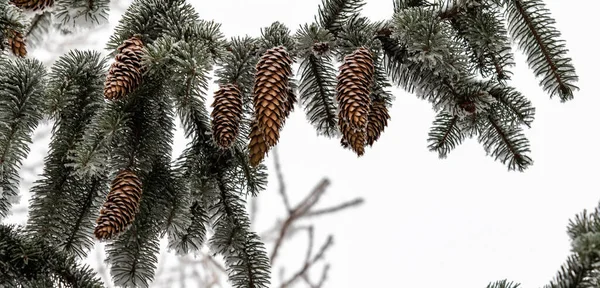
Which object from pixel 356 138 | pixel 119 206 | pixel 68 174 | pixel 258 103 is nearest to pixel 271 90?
pixel 258 103

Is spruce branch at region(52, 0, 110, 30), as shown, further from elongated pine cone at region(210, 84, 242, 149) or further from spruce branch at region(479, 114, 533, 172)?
spruce branch at region(479, 114, 533, 172)

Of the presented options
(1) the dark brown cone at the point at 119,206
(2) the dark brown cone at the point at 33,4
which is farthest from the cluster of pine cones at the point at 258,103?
(2) the dark brown cone at the point at 33,4

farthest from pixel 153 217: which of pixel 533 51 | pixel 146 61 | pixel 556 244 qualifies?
pixel 556 244

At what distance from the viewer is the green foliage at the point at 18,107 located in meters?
0.80

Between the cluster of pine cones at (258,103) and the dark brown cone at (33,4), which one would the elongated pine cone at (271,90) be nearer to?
the cluster of pine cones at (258,103)

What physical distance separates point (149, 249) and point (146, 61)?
0.31 metres

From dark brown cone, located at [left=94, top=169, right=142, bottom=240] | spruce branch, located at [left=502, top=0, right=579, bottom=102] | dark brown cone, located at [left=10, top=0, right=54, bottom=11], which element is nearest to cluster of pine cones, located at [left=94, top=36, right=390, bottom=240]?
dark brown cone, located at [left=94, top=169, right=142, bottom=240]

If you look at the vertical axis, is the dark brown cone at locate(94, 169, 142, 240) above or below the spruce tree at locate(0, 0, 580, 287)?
below

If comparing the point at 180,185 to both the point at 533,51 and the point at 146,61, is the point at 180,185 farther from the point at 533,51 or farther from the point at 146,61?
the point at 533,51

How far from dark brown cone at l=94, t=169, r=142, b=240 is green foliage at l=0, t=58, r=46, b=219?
0.45ft

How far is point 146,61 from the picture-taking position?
2.51 feet

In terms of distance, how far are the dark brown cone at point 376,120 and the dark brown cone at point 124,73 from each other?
1.12 ft

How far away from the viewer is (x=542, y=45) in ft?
2.96

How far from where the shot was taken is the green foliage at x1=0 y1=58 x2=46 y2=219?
0.80 meters
